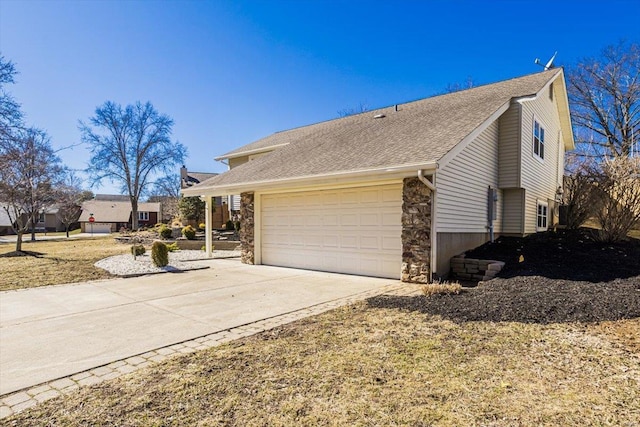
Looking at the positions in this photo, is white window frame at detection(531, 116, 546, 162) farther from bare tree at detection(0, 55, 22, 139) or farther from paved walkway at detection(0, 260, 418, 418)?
bare tree at detection(0, 55, 22, 139)

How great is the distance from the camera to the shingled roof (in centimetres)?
784

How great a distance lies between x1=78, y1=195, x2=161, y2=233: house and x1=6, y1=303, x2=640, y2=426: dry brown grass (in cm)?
4981

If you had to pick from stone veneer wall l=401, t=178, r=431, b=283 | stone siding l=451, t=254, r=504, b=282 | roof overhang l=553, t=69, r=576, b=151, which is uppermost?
roof overhang l=553, t=69, r=576, b=151

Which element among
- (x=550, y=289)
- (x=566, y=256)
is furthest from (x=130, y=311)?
(x=566, y=256)

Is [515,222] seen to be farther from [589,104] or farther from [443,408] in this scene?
[589,104]

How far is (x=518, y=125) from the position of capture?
9812mm

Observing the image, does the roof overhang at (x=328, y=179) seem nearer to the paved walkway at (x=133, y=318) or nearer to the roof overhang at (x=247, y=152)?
the paved walkway at (x=133, y=318)

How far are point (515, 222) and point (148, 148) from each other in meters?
33.3

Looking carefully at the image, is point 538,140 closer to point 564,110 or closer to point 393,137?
point 564,110

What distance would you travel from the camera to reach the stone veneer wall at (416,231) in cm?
716

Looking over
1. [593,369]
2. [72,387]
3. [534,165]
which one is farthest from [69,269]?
[534,165]

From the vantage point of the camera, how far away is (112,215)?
49.0 meters

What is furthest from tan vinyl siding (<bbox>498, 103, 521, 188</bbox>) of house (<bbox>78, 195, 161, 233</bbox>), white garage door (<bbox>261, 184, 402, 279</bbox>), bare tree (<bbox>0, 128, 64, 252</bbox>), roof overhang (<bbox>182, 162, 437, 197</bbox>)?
house (<bbox>78, 195, 161, 233</bbox>)

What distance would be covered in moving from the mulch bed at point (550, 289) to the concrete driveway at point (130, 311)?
188 centimetres
